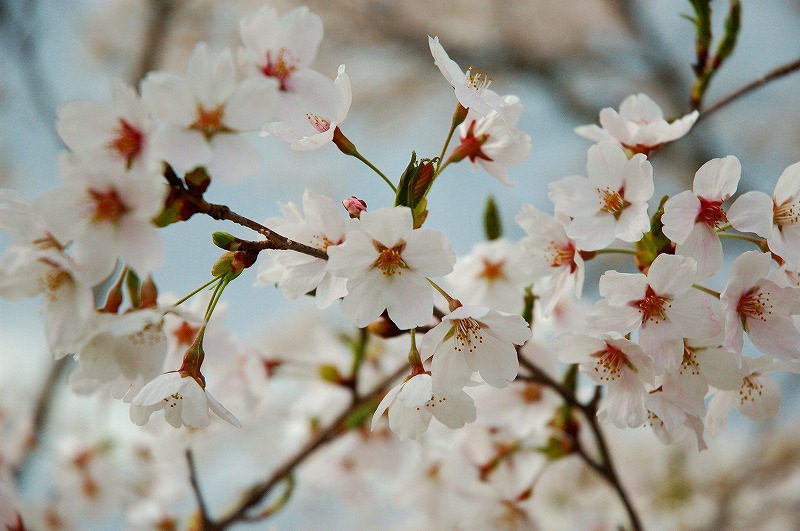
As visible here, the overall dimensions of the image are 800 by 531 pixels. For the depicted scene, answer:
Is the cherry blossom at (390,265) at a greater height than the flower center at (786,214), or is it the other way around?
the flower center at (786,214)

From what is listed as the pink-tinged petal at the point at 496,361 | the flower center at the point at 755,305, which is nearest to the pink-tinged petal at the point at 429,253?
the pink-tinged petal at the point at 496,361

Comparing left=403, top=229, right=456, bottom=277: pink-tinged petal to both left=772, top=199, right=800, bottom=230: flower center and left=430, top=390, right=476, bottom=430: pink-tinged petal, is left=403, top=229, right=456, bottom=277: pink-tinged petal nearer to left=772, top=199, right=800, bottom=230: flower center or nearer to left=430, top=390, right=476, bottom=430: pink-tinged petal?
left=430, top=390, right=476, bottom=430: pink-tinged petal

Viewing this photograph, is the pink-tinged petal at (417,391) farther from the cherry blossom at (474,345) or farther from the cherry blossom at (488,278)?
the cherry blossom at (488,278)

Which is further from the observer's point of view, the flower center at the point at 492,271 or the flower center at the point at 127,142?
the flower center at the point at 492,271

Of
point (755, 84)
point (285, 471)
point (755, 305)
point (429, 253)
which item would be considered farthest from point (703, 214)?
point (285, 471)

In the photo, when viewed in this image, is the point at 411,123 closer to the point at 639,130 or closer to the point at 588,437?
the point at 588,437

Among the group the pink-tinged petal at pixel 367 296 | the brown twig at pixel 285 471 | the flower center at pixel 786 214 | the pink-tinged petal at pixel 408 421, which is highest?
the flower center at pixel 786 214
